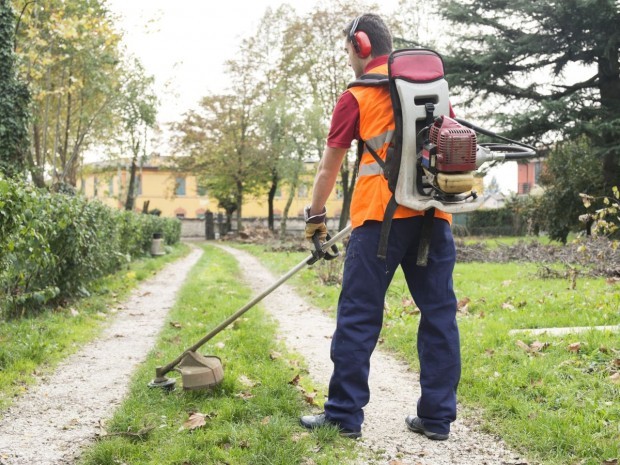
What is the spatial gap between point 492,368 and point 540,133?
1533 centimetres

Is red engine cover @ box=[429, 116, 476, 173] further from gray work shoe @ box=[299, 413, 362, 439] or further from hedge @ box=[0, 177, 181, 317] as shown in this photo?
hedge @ box=[0, 177, 181, 317]

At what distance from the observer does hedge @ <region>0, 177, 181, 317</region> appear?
5.16 meters

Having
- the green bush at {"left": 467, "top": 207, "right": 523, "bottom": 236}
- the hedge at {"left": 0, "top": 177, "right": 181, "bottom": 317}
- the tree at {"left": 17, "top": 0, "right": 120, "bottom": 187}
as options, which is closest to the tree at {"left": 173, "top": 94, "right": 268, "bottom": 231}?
the tree at {"left": 17, "top": 0, "right": 120, "bottom": 187}

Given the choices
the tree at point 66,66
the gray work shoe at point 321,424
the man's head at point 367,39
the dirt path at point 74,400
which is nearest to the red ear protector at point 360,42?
the man's head at point 367,39

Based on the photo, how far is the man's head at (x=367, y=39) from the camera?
3.40m

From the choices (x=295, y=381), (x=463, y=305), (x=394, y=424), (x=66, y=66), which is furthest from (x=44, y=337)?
(x=66, y=66)

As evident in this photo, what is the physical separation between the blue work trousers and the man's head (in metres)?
1.00

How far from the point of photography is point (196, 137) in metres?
39.6

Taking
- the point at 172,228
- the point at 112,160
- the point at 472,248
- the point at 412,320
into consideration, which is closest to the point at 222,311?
the point at 412,320

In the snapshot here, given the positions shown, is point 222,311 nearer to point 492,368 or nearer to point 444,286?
point 492,368

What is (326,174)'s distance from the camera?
11.1ft

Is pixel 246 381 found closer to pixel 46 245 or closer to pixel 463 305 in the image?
pixel 46 245

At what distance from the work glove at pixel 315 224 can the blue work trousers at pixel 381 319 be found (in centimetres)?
28

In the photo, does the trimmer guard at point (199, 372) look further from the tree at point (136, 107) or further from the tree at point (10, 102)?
the tree at point (136, 107)
